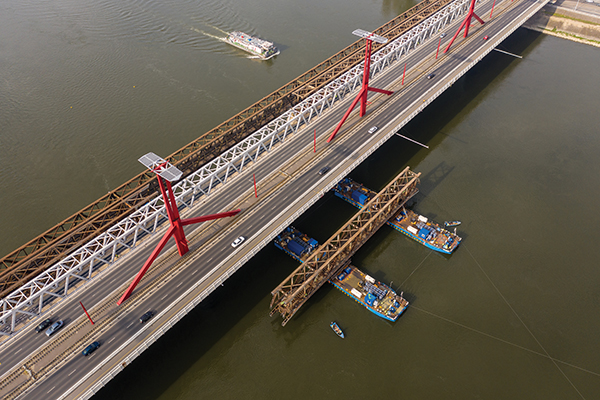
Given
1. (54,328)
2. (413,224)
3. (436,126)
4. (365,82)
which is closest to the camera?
(54,328)

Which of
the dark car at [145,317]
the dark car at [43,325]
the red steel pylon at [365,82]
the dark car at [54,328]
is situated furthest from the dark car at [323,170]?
the dark car at [43,325]

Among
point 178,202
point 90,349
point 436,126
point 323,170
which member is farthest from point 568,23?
point 90,349

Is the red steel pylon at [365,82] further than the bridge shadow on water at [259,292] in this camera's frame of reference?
Yes

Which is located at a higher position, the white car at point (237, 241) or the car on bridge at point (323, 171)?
the car on bridge at point (323, 171)

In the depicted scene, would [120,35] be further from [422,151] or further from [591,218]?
[591,218]

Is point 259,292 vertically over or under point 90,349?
under

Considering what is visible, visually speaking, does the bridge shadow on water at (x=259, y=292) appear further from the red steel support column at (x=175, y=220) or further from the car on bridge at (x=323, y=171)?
the red steel support column at (x=175, y=220)

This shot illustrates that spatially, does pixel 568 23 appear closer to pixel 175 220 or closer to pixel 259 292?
pixel 259 292

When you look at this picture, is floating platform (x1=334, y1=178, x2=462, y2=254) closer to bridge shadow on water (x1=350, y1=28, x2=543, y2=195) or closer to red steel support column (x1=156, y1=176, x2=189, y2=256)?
bridge shadow on water (x1=350, y1=28, x2=543, y2=195)
